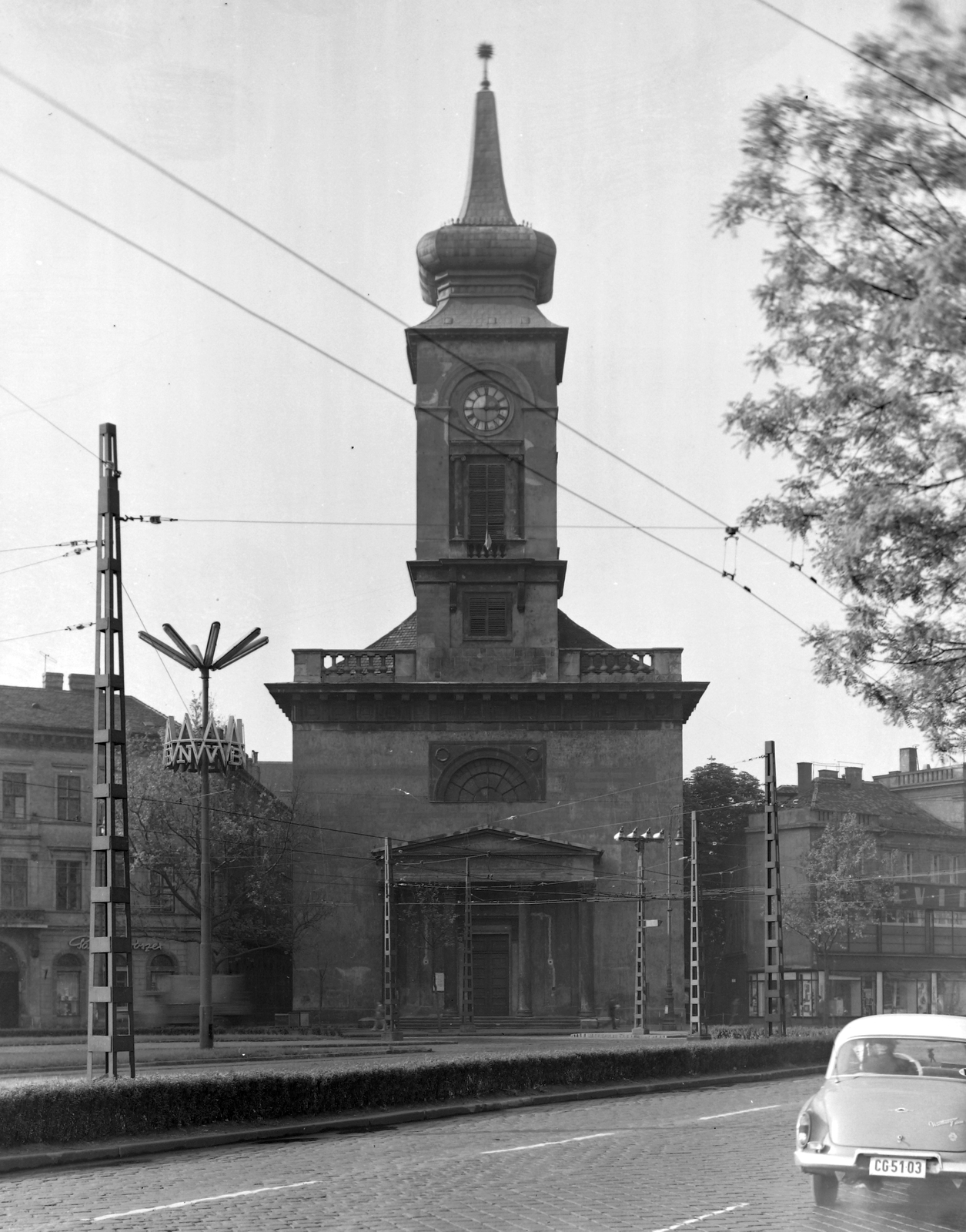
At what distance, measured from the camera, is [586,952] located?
6594 centimetres

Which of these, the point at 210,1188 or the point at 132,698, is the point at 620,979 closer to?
the point at 132,698

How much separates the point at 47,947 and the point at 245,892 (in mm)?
12448

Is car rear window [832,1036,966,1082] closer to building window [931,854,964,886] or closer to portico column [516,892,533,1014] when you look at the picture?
portico column [516,892,533,1014]

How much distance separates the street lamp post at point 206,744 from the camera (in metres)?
40.8

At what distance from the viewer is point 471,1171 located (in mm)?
17641

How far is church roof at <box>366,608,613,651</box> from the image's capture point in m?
73.4

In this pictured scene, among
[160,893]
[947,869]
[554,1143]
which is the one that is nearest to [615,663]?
[160,893]

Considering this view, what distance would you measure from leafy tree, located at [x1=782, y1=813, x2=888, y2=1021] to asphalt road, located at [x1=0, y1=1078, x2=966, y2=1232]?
57.0 meters

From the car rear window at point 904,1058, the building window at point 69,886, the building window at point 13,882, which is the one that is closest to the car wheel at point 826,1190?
the car rear window at point 904,1058

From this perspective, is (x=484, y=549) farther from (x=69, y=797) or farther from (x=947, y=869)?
(x=947, y=869)

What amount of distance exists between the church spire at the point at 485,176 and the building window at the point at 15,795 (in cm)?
3025

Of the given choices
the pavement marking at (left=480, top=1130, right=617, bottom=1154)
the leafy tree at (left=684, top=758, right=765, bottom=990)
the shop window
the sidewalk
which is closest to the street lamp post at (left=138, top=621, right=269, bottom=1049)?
the sidewalk

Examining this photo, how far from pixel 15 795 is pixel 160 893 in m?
10.5

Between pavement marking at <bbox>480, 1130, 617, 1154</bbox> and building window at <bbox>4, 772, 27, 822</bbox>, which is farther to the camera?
building window at <bbox>4, 772, 27, 822</bbox>
